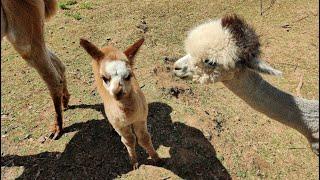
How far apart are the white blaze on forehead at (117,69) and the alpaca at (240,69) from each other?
46 cm

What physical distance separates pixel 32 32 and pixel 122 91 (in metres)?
1.21

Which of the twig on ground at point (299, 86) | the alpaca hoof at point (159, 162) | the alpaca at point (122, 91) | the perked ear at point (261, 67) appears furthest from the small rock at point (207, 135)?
the perked ear at point (261, 67)

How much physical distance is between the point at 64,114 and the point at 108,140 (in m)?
0.71

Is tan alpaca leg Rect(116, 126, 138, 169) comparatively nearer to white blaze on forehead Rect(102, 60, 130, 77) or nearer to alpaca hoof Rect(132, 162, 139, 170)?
alpaca hoof Rect(132, 162, 139, 170)

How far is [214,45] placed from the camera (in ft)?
9.75

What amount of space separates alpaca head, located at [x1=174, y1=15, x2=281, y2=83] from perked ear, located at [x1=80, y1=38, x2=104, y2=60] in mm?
707

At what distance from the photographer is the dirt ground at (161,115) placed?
4.01m

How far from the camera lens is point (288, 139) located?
170 inches

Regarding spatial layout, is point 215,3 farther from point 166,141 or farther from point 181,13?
point 166,141

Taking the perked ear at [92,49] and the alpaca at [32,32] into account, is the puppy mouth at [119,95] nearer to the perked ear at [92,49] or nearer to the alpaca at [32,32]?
the perked ear at [92,49]

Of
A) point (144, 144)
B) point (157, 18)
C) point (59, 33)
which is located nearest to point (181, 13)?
point (157, 18)

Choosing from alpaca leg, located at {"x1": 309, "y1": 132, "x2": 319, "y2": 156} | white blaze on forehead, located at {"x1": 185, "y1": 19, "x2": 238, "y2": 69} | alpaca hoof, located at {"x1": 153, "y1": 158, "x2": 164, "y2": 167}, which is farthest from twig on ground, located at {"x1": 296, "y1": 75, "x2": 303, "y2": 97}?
white blaze on forehead, located at {"x1": 185, "y1": 19, "x2": 238, "y2": 69}

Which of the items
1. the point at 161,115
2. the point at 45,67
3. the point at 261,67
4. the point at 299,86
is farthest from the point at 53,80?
the point at 299,86

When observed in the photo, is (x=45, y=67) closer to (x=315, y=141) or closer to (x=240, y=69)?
(x=240, y=69)
